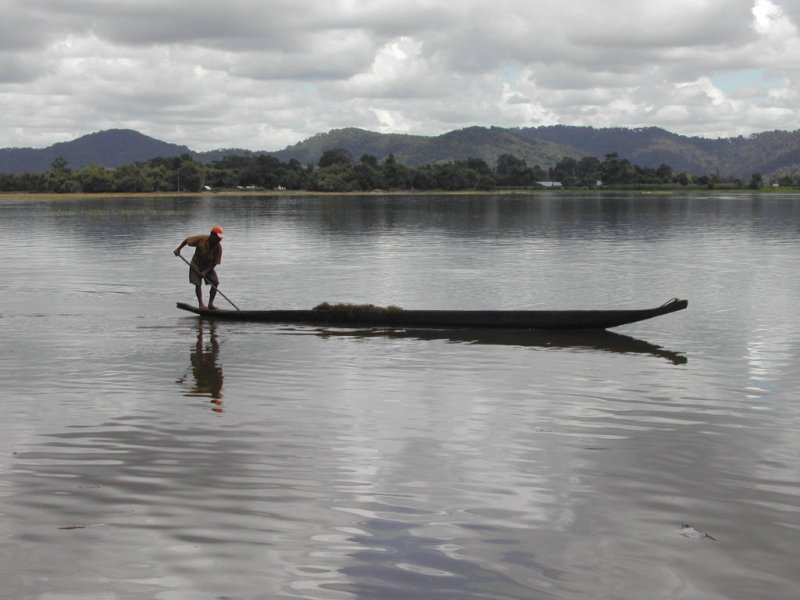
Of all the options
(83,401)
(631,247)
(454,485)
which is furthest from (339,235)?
(454,485)

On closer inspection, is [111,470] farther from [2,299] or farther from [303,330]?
[2,299]

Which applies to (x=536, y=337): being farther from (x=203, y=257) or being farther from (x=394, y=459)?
(x=394, y=459)

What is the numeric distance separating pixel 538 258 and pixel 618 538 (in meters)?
32.7

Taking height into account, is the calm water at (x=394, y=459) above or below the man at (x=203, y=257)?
below

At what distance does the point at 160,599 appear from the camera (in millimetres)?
6129

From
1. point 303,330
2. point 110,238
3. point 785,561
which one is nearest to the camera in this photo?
point 785,561

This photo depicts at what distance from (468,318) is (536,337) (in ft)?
5.16

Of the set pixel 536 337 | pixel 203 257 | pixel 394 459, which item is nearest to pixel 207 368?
pixel 203 257

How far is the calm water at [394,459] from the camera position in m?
6.64

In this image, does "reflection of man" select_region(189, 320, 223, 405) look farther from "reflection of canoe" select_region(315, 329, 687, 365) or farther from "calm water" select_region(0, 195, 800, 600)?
"reflection of canoe" select_region(315, 329, 687, 365)

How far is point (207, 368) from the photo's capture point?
49.2 ft

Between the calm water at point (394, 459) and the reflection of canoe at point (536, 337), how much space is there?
114 millimetres

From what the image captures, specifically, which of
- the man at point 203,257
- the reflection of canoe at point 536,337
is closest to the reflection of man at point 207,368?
the man at point 203,257

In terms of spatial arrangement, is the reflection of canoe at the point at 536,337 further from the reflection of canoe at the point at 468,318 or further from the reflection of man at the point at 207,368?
the reflection of man at the point at 207,368
